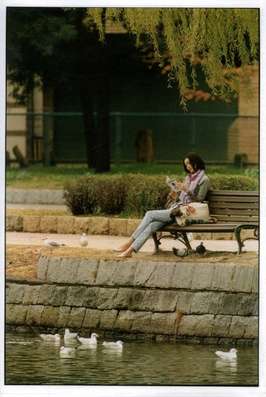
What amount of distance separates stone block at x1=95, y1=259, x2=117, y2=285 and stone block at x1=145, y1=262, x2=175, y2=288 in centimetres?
34

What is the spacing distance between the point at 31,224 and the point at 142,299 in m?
3.68

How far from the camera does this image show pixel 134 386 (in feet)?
39.7

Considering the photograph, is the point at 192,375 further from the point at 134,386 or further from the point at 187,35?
the point at 187,35

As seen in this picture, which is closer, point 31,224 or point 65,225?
point 65,225

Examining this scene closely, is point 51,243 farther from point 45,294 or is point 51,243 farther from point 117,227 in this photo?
point 117,227

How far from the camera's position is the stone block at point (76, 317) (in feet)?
48.0

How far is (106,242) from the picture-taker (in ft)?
54.5

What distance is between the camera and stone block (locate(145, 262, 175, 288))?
47.4 feet

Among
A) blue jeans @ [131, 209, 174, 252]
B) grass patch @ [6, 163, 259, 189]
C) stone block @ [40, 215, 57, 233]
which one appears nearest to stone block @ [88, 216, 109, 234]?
stone block @ [40, 215, 57, 233]

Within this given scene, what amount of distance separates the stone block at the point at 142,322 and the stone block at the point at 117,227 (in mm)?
2971

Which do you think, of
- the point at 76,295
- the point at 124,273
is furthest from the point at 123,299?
the point at 76,295

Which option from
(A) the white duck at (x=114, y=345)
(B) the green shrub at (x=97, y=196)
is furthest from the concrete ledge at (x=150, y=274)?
(B) the green shrub at (x=97, y=196)

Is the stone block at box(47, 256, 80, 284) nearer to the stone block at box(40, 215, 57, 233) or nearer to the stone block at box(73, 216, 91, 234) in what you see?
the stone block at box(73, 216, 91, 234)
